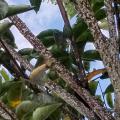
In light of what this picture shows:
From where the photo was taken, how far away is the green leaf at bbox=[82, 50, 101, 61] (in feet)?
5.16

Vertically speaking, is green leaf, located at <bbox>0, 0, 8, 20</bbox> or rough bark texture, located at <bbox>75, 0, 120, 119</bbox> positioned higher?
green leaf, located at <bbox>0, 0, 8, 20</bbox>

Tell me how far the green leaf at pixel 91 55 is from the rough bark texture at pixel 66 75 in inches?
14.8

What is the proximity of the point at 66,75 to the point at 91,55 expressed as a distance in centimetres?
44

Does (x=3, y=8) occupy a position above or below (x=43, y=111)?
above

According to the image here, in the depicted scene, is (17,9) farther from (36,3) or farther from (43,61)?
(43,61)

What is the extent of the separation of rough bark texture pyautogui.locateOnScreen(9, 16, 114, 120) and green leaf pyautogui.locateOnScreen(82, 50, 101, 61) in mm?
376

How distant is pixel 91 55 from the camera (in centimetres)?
160

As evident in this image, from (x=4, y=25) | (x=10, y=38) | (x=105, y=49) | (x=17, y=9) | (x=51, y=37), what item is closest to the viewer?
(x=105, y=49)

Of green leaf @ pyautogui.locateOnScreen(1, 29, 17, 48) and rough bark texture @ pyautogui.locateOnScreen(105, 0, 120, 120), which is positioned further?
green leaf @ pyautogui.locateOnScreen(1, 29, 17, 48)

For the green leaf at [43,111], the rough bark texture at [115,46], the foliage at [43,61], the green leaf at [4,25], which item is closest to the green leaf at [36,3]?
the foliage at [43,61]

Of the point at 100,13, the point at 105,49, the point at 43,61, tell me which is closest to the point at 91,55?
the point at 100,13

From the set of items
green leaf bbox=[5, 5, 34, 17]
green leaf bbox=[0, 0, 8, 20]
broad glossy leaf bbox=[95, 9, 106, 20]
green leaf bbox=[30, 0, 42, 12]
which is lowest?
broad glossy leaf bbox=[95, 9, 106, 20]

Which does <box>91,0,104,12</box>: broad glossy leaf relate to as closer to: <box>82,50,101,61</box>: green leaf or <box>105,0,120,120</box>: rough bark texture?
<box>82,50,101,61</box>: green leaf

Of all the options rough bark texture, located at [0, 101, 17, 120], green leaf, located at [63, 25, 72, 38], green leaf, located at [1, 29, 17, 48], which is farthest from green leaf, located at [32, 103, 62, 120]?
green leaf, located at [1, 29, 17, 48]
